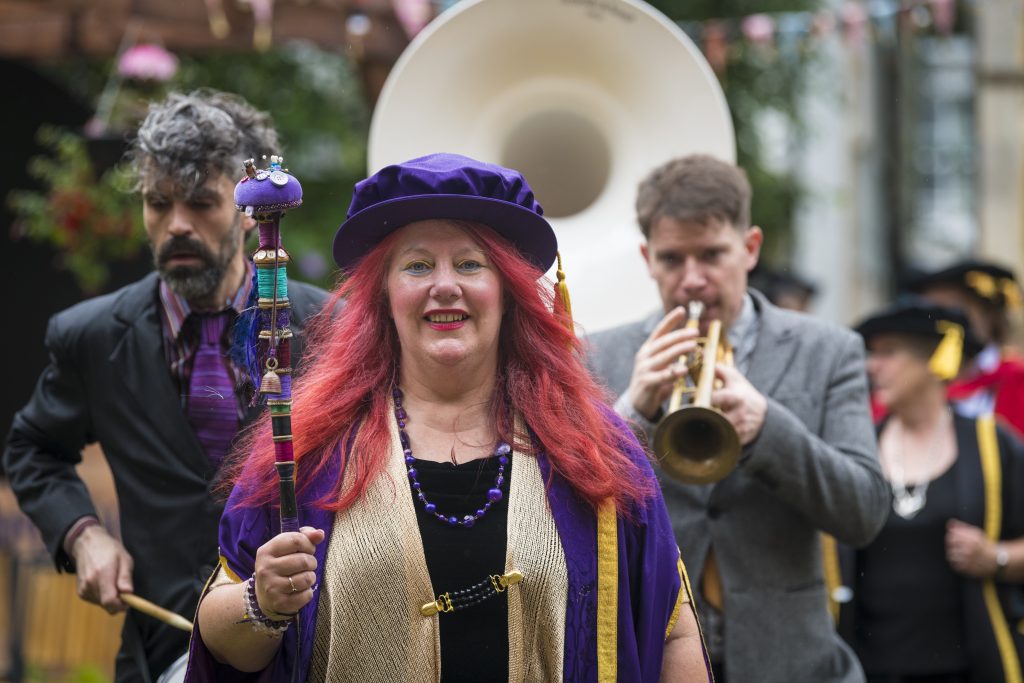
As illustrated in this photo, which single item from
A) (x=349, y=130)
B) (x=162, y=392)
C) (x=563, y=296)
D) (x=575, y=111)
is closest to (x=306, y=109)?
(x=349, y=130)

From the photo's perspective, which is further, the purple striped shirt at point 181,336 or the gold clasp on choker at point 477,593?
the purple striped shirt at point 181,336

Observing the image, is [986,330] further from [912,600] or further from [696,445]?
[696,445]

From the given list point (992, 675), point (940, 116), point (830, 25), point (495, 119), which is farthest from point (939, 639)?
point (940, 116)

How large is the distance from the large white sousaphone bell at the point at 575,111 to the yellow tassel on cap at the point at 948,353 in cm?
148

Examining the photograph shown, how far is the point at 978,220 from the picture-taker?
16.4 metres

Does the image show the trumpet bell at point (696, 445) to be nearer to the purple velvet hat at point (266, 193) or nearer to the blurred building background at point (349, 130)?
the blurred building background at point (349, 130)

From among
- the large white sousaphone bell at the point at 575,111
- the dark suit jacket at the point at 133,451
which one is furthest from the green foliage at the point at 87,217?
the dark suit jacket at the point at 133,451

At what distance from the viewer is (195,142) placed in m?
3.99

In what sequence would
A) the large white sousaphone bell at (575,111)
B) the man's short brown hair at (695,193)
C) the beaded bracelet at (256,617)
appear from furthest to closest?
1. the large white sousaphone bell at (575,111)
2. the man's short brown hair at (695,193)
3. the beaded bracelet at (256,617)

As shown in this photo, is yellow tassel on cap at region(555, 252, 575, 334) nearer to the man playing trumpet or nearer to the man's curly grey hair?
the man playing trumpet

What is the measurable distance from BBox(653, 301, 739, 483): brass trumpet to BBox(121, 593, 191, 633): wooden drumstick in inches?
49.6

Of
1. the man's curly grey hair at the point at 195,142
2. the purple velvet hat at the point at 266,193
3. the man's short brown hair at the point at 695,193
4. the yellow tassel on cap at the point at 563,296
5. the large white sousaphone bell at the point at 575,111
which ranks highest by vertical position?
the large white sousaphone bell at the point at 575,111

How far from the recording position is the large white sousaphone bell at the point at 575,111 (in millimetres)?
4949

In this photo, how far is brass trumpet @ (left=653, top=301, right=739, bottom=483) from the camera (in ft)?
12.5
